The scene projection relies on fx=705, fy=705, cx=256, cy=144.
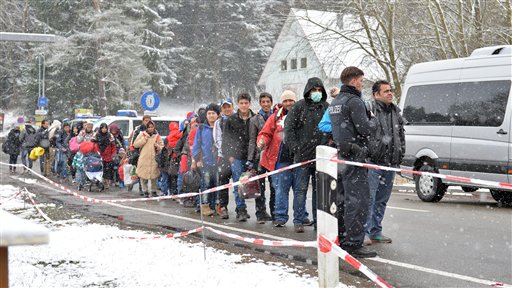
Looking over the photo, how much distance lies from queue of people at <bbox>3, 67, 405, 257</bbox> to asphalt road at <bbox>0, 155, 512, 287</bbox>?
0.33 metres

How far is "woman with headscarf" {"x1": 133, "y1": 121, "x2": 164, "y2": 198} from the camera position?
49.1 ft

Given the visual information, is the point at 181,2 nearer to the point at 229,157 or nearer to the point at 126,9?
the point at 126,9

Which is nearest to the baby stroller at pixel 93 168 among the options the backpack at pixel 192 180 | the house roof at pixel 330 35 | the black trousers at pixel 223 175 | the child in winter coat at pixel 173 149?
the child in winter coat at pixel 173 149

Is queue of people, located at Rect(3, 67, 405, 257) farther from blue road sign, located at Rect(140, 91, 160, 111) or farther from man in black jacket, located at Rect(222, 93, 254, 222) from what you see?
blue road sign, located at Rect(140, 91, 160, 111)

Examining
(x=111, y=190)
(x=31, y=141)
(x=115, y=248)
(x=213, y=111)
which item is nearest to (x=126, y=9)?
(x=31, y=141)

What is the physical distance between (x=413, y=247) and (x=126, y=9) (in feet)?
153

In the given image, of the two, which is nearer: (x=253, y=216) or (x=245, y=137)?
(x=245, y=137)

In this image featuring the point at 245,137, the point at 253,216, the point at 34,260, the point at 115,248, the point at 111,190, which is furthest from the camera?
the point at 111,190

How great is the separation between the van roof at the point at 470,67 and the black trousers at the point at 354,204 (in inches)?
226

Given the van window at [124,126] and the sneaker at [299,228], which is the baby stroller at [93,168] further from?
the sneaker at [299,228]

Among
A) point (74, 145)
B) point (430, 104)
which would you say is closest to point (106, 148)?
point (74, 145)

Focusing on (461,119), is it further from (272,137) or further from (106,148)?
(106,148)

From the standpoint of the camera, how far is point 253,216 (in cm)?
1112

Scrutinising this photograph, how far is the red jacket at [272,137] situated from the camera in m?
9.36
